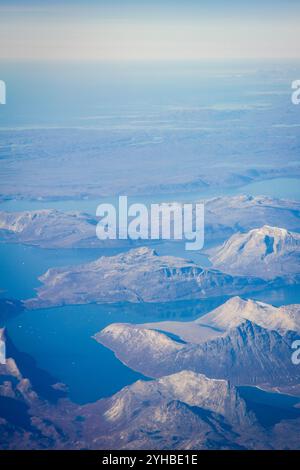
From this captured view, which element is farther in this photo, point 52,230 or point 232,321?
point 52,230

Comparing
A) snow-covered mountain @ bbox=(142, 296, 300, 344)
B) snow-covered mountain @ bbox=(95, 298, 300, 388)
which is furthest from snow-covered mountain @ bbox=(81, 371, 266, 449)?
snow-covered mountain @ bbox=(142, 296, 300, 344)

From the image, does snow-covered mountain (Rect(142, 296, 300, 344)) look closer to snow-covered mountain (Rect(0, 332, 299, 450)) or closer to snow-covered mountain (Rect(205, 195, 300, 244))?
snow-covered mountain (Rect(0, 332, 299, 450))

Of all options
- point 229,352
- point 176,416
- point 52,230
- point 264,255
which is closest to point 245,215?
point 264,255

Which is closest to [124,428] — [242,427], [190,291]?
[242,427]

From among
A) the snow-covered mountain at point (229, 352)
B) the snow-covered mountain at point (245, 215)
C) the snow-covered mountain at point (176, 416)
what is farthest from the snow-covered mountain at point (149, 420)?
the snow-covered mountain at point (245, 215)

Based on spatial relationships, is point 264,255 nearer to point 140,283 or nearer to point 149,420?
point 140,283
